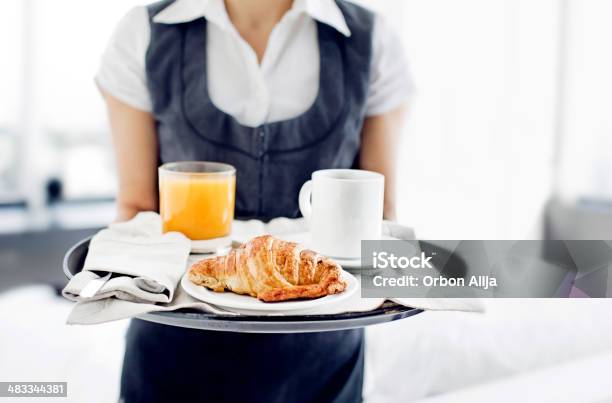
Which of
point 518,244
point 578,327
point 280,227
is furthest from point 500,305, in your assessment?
point 280,227

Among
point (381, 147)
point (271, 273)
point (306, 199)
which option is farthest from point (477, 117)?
point (271, 273)

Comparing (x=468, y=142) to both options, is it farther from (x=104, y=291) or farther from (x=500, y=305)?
(x=104, y=291)

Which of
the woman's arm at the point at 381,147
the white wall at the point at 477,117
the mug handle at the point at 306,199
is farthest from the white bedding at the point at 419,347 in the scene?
the white wall at the point at 477,117

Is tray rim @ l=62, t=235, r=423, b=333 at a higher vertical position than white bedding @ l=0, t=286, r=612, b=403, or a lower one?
higher

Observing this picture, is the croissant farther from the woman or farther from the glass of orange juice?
the woman

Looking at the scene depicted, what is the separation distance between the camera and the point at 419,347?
109 centimetres

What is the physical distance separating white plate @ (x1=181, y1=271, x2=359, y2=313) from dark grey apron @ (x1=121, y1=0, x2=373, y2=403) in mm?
257

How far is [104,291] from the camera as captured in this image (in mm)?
392

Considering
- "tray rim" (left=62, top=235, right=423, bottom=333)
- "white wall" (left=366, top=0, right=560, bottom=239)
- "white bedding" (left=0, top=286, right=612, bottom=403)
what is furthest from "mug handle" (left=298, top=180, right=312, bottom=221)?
"white wall" (left=366, top=0, right=560, bottom=239)

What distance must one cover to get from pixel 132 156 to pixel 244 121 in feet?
0.44

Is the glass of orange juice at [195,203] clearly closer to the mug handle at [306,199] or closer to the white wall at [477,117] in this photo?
the mug handle at [306,199]

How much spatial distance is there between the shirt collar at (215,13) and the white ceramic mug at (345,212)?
0.86ft

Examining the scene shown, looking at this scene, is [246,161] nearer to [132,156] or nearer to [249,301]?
[132,156]

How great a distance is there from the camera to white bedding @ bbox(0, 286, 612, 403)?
3.24ft
